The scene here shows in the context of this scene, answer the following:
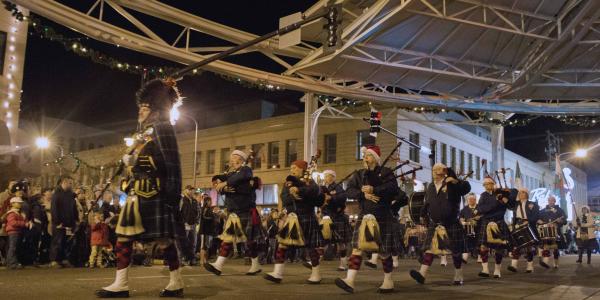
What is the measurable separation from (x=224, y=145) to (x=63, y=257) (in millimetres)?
31892

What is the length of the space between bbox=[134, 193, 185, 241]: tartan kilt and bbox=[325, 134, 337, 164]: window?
31876mm

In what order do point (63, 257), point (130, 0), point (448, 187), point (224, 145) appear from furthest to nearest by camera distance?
1. point (224, 145)
2. point (130, 0)
3. point (63, 257)
4. point (448, 187)

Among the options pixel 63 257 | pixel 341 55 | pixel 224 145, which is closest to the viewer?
pixel 63 257

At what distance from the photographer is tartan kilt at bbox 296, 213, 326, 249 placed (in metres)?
8.81

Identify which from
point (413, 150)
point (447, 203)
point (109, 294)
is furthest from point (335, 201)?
point (413, 150)

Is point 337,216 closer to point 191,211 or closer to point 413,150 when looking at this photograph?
point 191,211

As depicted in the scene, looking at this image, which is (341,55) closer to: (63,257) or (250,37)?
(250,37)

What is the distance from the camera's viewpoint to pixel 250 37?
60.1ft

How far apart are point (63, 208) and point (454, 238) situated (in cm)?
849

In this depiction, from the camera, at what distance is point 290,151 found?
3962cm

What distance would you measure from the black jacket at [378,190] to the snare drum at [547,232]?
27.8 ft

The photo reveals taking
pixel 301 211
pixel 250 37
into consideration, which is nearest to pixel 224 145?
pixel 250 37

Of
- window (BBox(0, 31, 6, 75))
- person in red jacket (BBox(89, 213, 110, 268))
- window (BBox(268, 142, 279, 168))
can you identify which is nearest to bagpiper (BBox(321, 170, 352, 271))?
person in red jacket (BBox(89, 213, 110, 268))

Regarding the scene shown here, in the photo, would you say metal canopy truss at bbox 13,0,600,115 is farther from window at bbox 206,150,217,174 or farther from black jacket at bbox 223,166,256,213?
window at bbox 206,150,217,174
